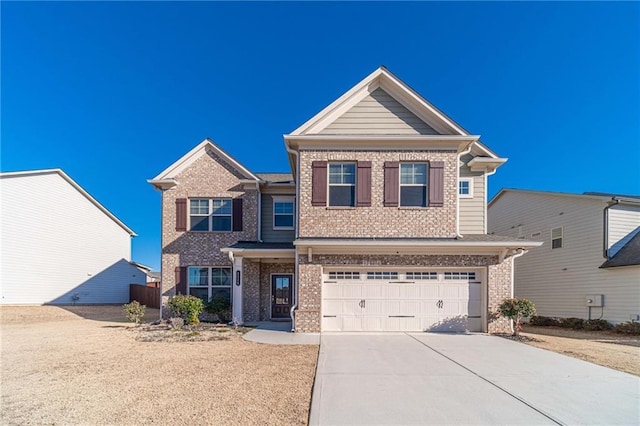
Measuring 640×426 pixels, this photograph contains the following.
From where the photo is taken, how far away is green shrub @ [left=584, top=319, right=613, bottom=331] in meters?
13.7

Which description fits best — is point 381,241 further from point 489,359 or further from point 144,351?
point 144,351

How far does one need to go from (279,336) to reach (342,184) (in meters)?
5.25

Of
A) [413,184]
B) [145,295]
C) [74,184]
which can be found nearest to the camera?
[413,184]

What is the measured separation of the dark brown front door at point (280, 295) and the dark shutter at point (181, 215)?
4.27 metres

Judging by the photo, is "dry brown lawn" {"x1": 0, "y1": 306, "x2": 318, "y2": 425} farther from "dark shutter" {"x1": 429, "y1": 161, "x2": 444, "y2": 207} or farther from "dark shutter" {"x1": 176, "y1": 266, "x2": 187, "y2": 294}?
"dark shutter" {"x1": 429, "y1": 161, "x2": 444, "y2": 207}

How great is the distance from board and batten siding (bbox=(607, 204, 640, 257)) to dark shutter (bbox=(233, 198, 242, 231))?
14.6m

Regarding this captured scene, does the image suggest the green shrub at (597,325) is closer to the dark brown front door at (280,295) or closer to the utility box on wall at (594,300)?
the utility box on wall at (594,300)

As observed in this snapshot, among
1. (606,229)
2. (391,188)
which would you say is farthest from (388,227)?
(606,229)

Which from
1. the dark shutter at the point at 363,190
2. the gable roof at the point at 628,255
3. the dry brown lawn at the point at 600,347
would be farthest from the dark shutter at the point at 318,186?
the gable roof at the point at 628,255

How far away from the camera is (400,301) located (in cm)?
1180

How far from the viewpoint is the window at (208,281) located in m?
14.8

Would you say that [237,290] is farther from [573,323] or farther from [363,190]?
[573,323]

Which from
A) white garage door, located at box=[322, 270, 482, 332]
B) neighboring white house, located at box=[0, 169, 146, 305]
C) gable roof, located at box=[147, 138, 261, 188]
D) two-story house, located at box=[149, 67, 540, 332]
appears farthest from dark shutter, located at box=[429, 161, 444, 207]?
neighboring white house, located at box=[0, 169, 146, 305]

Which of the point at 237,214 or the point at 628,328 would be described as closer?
the point at 628,328
